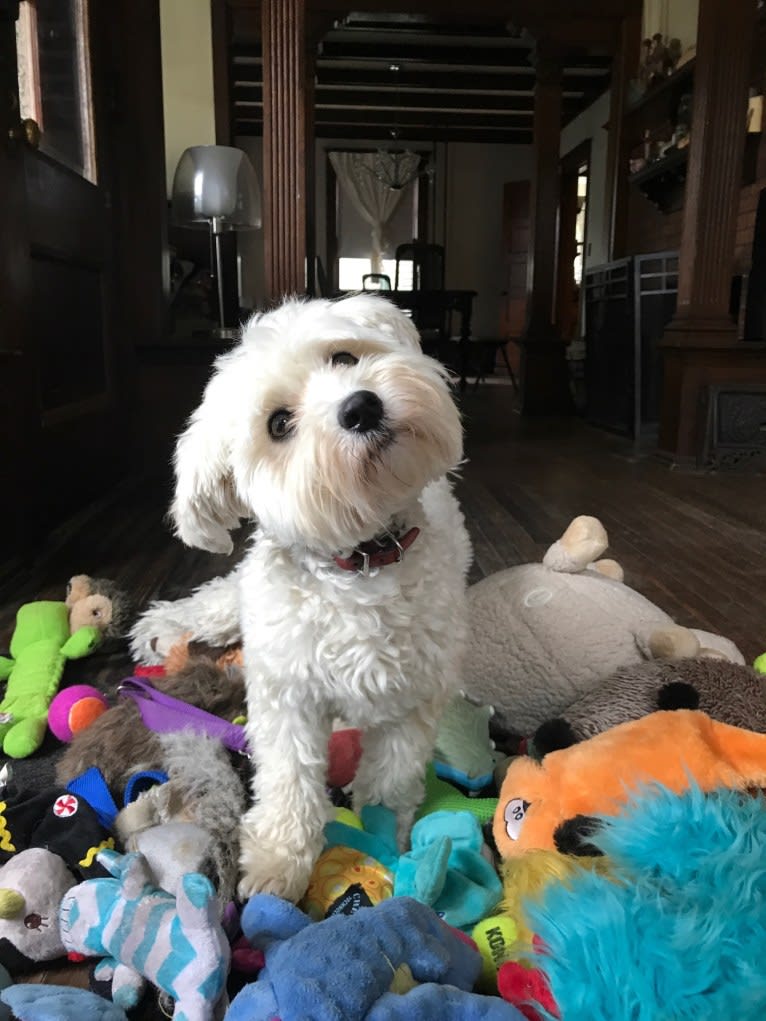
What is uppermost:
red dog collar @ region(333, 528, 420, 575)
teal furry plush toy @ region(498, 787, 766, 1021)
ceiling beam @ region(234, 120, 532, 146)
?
ceiling beam @ region(234, 120, 532, 146)

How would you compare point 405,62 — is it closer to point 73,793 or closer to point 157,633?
point 157,633

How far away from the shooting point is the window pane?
90.0 inches

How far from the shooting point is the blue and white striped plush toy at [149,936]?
0.65 metres

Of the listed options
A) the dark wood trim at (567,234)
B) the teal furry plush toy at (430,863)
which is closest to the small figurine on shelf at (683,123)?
the dark wood trim at (567,234)

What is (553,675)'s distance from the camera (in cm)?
117

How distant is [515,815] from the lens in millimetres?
874

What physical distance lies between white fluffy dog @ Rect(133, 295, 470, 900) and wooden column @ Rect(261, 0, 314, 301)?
5.56ft

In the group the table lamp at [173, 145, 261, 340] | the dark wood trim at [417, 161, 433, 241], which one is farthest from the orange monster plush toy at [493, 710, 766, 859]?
the dark wood trim at [417, 161, 433, 241]

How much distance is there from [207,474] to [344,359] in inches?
7.8

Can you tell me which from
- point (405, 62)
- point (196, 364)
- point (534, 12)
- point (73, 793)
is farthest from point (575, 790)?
point (405, 62)

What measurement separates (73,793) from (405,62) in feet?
25.0

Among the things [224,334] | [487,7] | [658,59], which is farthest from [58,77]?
[658,59]

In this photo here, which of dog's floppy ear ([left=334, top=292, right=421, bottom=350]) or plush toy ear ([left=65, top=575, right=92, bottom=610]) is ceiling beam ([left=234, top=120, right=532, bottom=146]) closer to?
plush toy ear ([left=65, top=575, right=92, bottom=610])

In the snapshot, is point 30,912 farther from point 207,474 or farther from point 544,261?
point 544,261
